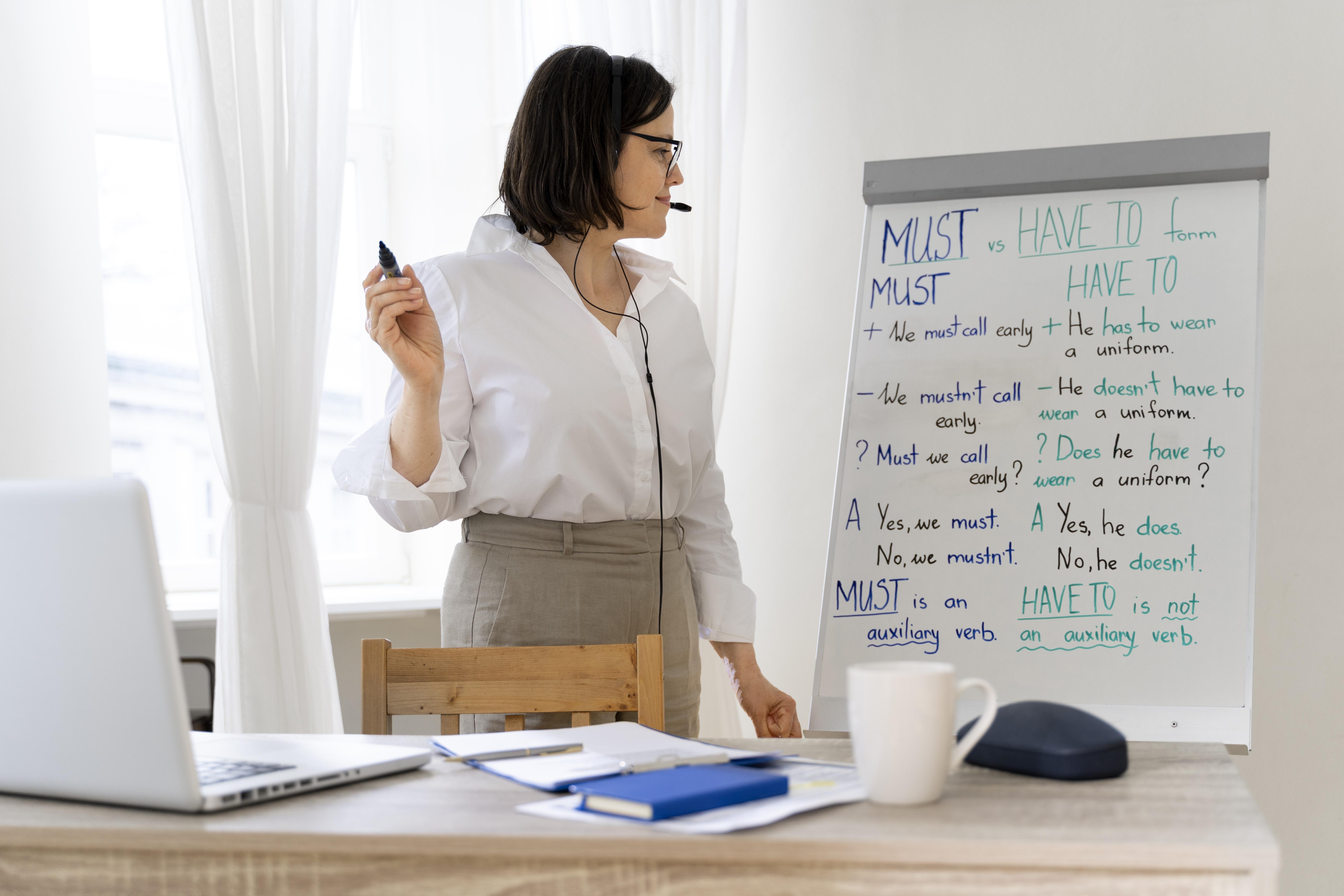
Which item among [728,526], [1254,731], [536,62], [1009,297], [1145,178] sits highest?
[536,62]

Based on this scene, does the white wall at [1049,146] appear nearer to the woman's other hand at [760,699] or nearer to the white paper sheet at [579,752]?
the woman's other hand at [760,699]

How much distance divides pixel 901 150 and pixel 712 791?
188 centimetres

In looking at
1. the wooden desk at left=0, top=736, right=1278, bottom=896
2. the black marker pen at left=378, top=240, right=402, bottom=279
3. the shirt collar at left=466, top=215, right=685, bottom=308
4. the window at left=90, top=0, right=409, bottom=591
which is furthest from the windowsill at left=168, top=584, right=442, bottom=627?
the wooden desk at left=0, top=736, right=1278, bottom=896

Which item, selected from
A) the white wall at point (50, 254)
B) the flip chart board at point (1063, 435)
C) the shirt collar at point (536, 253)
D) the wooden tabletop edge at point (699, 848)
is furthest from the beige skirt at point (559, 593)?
the white wall at point (50, 254)

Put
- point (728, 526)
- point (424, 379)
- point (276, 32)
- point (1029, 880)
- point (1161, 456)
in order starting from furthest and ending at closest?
1. point (276, 32)
2. point (728, 526)
3. point (1161, 456)
4. point (424, 379)
5. point (1029, 880)

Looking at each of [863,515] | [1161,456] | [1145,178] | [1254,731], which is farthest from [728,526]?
[1254,731]

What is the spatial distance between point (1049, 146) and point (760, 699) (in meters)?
1.35

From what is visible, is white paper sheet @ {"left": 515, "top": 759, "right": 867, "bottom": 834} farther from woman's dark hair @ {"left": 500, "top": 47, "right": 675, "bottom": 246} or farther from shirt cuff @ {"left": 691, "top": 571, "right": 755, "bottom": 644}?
woman's dark hair @ {"left": 500, "top": 47, "right": 675, "bottom": 246}

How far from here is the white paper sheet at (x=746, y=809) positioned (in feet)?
2.26

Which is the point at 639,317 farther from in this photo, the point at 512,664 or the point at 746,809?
the point at 746,809

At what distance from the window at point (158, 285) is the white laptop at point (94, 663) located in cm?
169

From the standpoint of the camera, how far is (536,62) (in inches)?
94.7

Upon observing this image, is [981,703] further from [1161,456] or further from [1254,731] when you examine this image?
[1254,731]

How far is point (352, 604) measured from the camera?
7.68 feet
